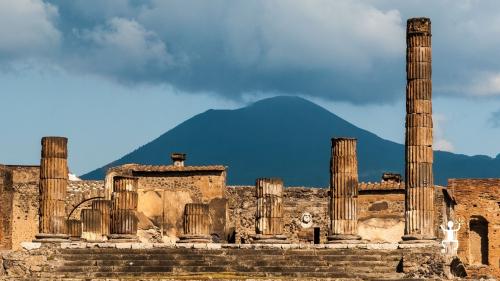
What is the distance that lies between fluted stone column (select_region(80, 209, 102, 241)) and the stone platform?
4.22 metres

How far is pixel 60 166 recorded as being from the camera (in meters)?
42.6

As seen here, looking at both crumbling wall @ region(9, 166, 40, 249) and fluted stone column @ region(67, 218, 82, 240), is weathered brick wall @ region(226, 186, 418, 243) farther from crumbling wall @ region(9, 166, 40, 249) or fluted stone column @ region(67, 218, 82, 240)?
fluted stone column @ region(67, 218, 82, 240)

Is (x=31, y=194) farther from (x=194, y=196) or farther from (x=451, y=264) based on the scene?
(x=451, y=264)

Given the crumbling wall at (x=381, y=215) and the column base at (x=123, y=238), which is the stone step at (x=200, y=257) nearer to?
the column base at (x=123, y=238)

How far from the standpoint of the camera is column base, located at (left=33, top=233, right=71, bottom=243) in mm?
41219

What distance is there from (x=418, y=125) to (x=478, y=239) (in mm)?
18346

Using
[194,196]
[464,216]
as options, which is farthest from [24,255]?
[464,216]

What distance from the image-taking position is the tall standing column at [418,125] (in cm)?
3925

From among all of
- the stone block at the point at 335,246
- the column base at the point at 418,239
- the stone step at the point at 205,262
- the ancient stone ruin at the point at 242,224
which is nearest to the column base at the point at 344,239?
the ancient stone ruin at the point at 242,224

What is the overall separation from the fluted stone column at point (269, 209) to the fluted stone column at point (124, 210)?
136 inches

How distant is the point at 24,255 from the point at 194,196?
13034mm

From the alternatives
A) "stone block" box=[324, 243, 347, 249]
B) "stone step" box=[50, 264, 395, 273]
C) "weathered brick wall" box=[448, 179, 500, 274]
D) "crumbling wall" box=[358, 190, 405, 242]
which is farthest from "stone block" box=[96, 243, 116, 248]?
"weathered brick wall" box=[448, 179, 500, 274]

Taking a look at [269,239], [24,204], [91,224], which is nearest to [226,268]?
[269,239]

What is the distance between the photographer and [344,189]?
4103 centimetres
